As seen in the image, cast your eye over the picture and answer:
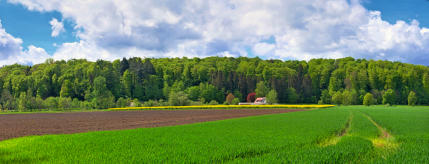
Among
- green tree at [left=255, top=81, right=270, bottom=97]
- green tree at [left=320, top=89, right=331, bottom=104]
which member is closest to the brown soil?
green tree at [left=255, top=81, right=270, bottom=97]

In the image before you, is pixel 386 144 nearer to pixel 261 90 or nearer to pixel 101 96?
pixel 101 96

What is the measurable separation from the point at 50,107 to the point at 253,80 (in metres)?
97.5

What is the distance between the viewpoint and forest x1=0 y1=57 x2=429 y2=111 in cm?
12925

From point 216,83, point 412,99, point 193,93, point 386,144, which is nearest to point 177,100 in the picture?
point 193,93

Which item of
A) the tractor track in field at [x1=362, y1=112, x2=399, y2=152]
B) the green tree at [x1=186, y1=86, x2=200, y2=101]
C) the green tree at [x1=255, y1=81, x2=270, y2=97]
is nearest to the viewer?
the tractor track in field at [x1=362, y1=112, x2=399, y2=152]

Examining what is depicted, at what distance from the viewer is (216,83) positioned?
14938 cm

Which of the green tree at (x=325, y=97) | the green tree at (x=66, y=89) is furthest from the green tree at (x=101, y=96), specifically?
the green tree at (x=325, y=97)

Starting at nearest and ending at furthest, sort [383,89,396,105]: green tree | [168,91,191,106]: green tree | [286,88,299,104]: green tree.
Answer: [168,91,191,106]: green tree, [383,89,396,105]: green tree, [286,88,299,104]: green tree

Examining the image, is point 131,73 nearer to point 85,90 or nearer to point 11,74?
point 85,90

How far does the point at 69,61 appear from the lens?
176 meters

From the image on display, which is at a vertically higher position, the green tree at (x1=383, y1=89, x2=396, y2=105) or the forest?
the forest

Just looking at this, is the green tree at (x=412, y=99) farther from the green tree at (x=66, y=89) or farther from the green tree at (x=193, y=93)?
the green tree at (x=66, y=89)

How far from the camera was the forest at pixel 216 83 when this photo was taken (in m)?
129

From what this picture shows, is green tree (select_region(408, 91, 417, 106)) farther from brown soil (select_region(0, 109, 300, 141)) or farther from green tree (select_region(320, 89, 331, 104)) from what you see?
brown soil (select_region(0, 109, 300, 141))
